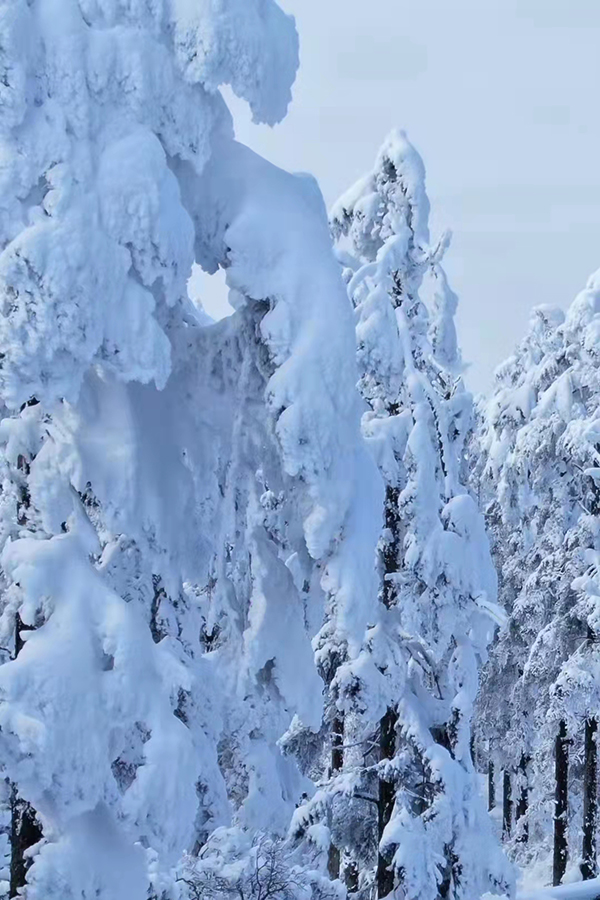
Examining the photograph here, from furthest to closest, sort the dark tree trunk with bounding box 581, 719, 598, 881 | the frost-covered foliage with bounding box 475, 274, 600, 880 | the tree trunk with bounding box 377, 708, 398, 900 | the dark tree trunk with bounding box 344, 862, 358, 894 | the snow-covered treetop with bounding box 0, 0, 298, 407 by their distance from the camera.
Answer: the dark tree trunk with bounding box 581, 719, 598, 881
the frost-covered foliage with bounding box 475, 274, 600, 880
the dark tree trunk with bounding box 344, 862, 358, 894
the tree trunk with bounding box 377, 708, 398, 900
the snow-covered treetop with bounding box 0, 0, 298, 407

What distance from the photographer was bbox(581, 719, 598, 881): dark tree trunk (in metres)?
23.8

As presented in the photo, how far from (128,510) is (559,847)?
20.8 meters

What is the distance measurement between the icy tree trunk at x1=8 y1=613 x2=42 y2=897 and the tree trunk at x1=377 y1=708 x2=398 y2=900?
761 centimetres

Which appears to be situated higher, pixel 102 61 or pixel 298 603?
pixel 102 61

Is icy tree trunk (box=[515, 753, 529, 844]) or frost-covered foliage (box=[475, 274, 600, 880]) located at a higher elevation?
frost-covered foliage (box=[475, 274, 600, 880])

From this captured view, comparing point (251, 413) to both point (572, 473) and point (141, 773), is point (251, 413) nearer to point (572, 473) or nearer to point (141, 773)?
point (141, 773)

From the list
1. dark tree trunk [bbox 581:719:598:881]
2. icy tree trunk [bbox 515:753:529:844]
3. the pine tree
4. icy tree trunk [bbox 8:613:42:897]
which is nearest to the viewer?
icy tree trunk [bbox 8:613:42:897]

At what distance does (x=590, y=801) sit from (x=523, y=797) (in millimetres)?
9573

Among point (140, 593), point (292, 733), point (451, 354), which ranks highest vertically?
point (451, 354)

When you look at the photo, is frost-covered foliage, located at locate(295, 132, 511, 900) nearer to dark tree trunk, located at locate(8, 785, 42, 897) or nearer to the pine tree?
the pine tree

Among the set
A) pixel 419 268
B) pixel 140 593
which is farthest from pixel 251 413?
pixel 419 268

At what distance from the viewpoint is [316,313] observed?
26.5 feet

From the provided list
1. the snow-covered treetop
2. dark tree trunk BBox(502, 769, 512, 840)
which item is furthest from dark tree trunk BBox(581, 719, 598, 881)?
the snow-covered treetop

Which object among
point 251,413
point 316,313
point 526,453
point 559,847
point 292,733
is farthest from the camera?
point 559,847
